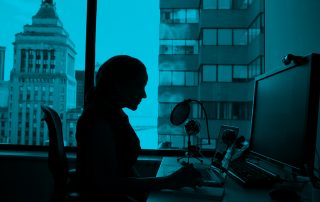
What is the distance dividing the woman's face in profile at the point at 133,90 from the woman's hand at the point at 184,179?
0.37 m

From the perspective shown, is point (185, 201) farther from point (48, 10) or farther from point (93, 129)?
point (48, 10)

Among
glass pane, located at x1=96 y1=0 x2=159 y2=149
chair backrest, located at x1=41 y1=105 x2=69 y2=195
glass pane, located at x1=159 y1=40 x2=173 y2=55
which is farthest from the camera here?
glass pane, located at x1=159 y1=40 x2=173 y2=55

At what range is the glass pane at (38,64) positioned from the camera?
309cm

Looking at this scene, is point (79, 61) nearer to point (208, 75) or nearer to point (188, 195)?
point (188, 195)

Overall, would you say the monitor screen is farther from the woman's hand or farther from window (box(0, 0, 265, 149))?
window (box(0, 0, 265, 149))

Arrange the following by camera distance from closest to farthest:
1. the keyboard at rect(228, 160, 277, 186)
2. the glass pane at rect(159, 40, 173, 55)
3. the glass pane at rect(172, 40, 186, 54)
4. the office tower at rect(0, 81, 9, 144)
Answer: the keyboard at rect(228, 160, 277, 186), the office tower at rect(0, 81, 9, 144), the glass pane at rect(159, 40, 173, 55), the glass pane at rect(172, 40, 186, 54)

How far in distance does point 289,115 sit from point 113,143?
0.68 meters

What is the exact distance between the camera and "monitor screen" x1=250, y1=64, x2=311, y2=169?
1.05 meters

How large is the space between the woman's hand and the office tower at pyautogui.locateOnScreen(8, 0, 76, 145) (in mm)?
2310

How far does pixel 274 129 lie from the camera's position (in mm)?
1318

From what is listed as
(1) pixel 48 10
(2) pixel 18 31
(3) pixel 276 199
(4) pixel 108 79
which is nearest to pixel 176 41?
(1) pixel 48 10

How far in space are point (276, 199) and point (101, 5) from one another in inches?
99.0

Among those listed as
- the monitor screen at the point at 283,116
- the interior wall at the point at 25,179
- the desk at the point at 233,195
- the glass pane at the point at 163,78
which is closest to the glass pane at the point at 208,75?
the glass pane at the point at 163,78

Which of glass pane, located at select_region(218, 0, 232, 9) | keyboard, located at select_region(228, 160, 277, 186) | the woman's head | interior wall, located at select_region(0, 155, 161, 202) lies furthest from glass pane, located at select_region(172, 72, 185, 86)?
the woman's head
